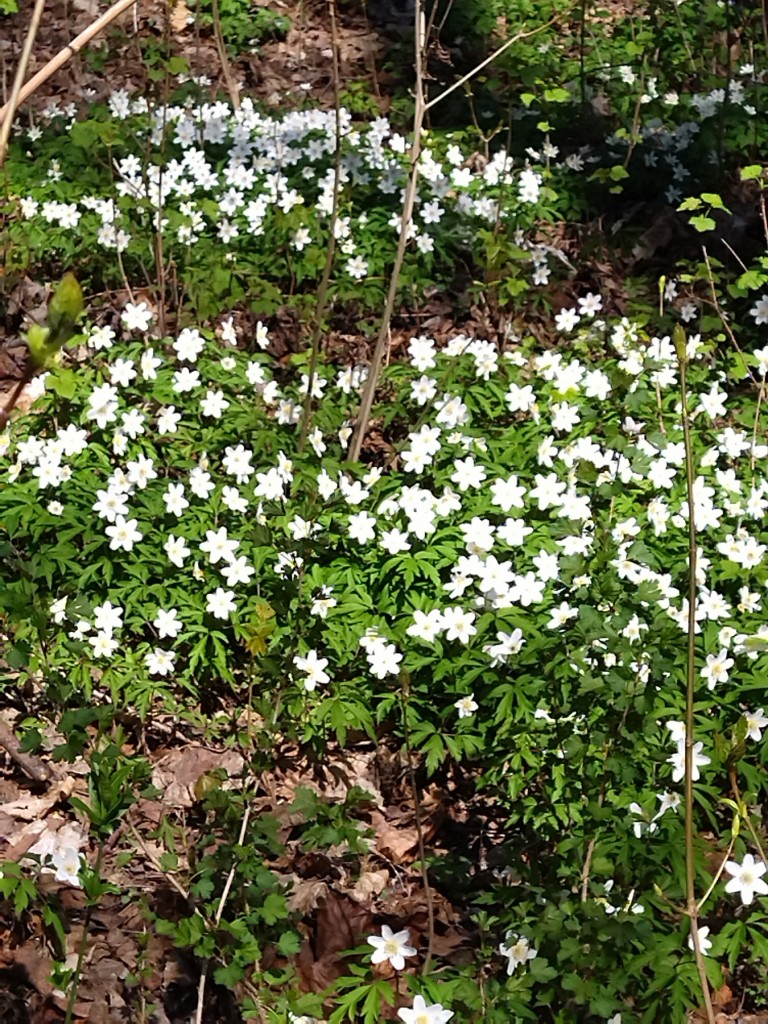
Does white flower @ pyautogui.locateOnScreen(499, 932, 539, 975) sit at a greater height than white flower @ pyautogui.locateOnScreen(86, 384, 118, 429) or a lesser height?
lesser

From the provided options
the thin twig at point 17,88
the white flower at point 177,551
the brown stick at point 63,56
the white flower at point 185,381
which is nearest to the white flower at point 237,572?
the white flower at point 177,551

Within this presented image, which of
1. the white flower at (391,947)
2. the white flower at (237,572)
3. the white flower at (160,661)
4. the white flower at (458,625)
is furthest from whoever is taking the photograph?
the white flower at (237,572)

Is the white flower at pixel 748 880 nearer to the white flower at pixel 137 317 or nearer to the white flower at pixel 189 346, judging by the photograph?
the white flower at pixel 189 346

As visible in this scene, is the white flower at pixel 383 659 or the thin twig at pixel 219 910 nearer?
the thin twig at pixel 219 910

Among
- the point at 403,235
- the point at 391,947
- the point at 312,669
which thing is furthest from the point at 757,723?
the point at 403,235

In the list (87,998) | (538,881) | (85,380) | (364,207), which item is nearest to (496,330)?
(364,207)

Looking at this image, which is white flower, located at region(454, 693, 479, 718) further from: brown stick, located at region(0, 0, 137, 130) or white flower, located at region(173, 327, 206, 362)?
brown stick, located at region(0, 0, 137, 130)

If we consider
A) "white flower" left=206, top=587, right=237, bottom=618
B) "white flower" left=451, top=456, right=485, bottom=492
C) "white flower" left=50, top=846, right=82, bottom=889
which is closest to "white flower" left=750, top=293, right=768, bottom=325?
"white flower" left=451, top=456, right=485, bottom=492

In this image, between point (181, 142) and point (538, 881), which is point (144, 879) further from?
point (181, 142)

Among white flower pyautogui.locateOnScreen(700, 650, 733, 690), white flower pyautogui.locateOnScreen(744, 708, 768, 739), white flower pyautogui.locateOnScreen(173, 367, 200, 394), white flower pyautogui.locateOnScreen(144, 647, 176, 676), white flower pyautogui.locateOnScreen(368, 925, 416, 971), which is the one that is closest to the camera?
white flower pyautogui.locateOnScreen(368, 925, 416, 971)

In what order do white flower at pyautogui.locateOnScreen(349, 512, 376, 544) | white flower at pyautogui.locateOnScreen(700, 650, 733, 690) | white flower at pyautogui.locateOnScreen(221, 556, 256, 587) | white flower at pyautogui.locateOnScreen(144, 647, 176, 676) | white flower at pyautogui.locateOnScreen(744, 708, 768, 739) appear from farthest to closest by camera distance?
white flower at pyautogui.locateOnScreen(349, 512, 376, 544), white flower at pyautogui.locateOnScreen(221, 556, 256, 587), white flower at pyautogui.locateOnScreen(144, 647, 176, 676), white flower at pyautogui.locateOnScreen(700, 650, 733, 690), white flower at pyautogui.locateOnScreen(744, 708, 768, 739)
